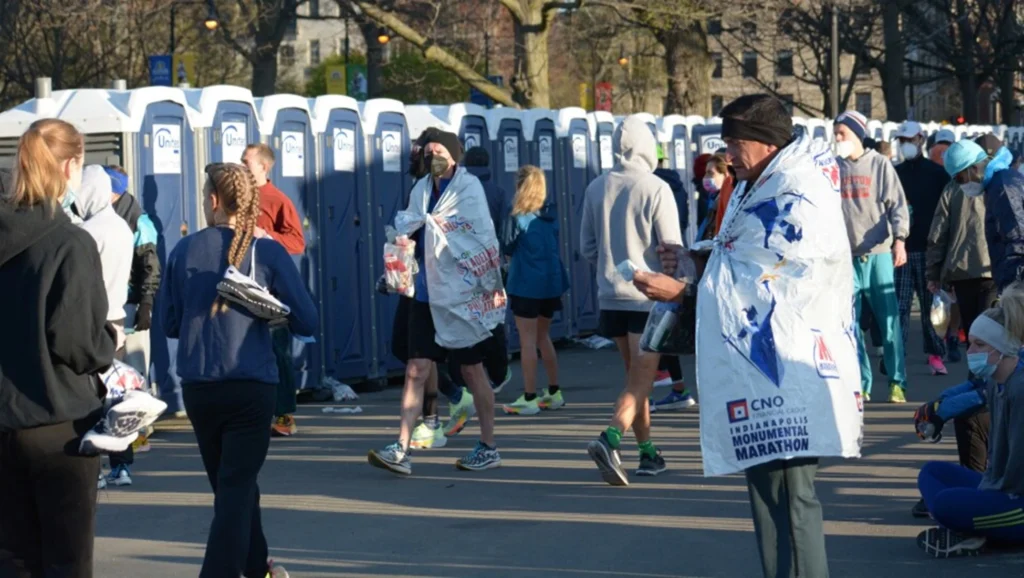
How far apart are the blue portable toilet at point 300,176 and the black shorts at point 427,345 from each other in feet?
12.5

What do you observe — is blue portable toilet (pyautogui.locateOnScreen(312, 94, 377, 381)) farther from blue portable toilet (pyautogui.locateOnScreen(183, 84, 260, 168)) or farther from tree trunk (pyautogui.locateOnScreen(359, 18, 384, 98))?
tree trunk (pyautogui.locateOnScreen(359, 18, 384, 98))

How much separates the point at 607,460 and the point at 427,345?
128cm

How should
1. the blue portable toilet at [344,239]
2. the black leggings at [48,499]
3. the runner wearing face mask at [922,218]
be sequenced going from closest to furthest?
the black leggings at [48,499]
the blue portable toilet at [344,239]
the runner wearing face mask at [922,218]

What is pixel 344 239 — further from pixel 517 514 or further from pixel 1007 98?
pixel 1007 98

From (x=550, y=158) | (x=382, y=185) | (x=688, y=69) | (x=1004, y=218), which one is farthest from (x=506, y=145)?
(x=688, y=69)

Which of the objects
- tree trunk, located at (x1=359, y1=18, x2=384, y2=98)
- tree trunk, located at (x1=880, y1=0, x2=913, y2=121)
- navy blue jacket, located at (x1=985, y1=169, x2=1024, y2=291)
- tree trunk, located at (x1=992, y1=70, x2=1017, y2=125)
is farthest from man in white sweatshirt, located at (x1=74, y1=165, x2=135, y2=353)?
tree trunk, located at (x1=992, y1=70, x2=1017, y2=125)

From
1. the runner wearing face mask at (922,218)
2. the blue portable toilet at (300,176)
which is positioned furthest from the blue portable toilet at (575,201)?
the blue portable toilet at (300,176)

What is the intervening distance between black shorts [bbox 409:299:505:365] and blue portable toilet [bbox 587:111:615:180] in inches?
364

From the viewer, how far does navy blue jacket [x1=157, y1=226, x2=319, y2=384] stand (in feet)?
19.0

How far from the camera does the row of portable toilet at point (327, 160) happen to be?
1180 cm

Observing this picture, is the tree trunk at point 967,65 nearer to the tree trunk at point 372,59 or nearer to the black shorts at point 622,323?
the tree trunk at point 372,59

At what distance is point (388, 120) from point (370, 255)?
1.18 m

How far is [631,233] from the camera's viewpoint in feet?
29.5

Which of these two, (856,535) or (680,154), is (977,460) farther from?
(680,154)
